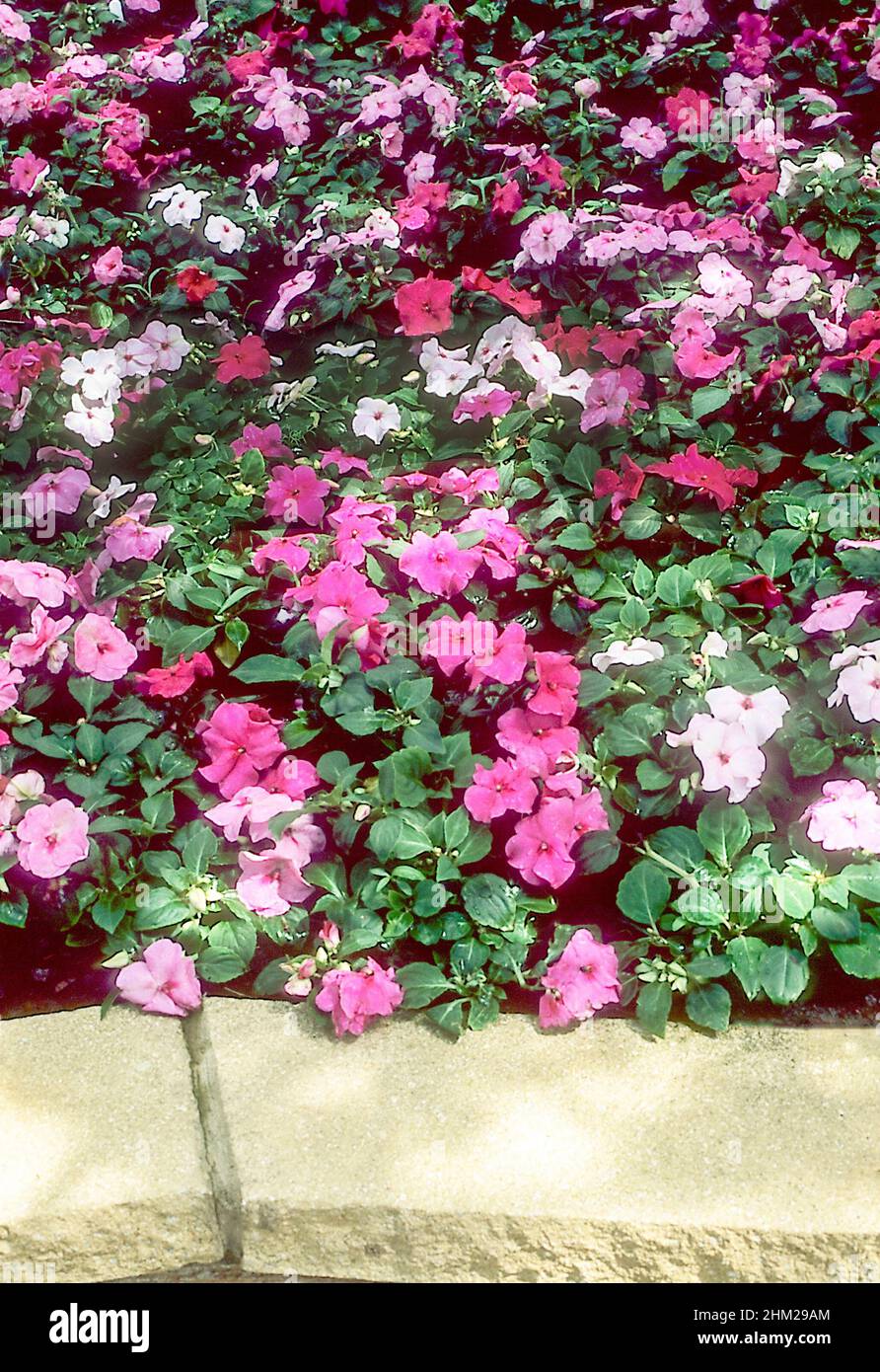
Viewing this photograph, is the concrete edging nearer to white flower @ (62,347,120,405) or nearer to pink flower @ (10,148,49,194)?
white flower @ (62,347,120,405)

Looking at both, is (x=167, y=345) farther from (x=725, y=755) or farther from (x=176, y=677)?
(x=725, y=755)

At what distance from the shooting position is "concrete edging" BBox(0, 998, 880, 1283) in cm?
147

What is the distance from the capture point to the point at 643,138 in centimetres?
336

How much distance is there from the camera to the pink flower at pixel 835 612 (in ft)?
6.40

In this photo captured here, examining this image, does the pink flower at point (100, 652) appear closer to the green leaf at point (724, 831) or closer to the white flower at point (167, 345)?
the green leaf at point (724, 831)

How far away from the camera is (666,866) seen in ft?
5.94

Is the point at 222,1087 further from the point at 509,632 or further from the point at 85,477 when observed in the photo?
the point at 85,477

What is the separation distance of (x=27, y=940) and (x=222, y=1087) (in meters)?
0.50

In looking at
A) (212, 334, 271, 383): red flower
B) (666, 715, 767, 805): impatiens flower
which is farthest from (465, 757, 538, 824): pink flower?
(212, 334, 271, 383): red flower

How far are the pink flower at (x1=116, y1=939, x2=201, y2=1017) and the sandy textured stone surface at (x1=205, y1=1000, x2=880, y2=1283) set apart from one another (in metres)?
0.09

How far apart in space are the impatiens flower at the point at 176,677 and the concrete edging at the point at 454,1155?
23.3 inches

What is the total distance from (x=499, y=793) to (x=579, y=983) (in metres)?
0.30

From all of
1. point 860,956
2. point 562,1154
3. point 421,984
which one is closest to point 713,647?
point 860,956

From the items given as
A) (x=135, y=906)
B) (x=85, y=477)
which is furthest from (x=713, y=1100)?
(x=85, y=477)
